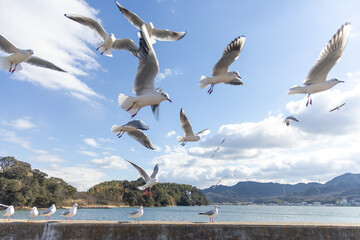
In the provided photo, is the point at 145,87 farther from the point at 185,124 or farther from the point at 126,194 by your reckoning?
the point at 126,194

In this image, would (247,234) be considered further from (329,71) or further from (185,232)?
(329,71)

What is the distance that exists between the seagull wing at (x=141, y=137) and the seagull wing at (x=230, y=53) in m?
2.76

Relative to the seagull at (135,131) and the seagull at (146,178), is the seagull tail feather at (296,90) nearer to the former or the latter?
the seagull at (135,131)

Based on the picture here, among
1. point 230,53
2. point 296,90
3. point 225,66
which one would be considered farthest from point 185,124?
point 296,90

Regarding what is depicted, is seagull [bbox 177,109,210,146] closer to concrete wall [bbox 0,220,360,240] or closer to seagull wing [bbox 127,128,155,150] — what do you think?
seagull wing [bbox 127,128,155,150]

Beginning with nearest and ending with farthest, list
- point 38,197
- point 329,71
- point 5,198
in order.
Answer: point 329,71, point 5,198, point 38,197

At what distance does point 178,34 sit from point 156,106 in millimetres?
4353

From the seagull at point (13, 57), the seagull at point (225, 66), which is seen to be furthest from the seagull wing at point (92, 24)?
the seagull at point (225, 66)

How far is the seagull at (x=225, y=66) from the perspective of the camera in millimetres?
7230

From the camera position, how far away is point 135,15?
910cm

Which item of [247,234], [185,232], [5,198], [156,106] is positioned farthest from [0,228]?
[5,198]

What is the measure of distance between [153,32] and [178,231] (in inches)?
275

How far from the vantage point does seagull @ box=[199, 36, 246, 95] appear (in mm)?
7230

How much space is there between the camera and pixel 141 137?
831 centimetres
